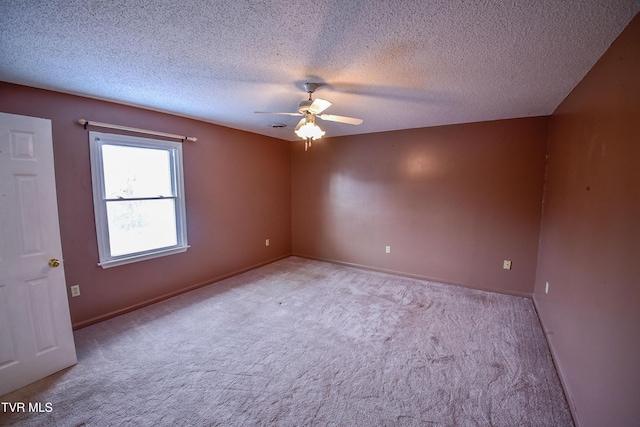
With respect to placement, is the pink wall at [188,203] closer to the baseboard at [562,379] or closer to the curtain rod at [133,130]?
the curtain rod at [133,130]

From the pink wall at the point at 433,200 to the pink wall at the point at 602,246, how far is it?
3.29 feet

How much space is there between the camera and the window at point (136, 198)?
2668 mm

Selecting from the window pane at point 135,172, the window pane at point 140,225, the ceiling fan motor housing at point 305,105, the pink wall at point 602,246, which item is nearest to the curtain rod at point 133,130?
the window pane at point 135,172

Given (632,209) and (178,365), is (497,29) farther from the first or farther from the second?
(178,365)

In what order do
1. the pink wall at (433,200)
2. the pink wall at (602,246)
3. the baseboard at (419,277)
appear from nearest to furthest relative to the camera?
1. the pink wall at (602,246)
2. the pink wall at (433,200)
3. the baseboard at (419,277)

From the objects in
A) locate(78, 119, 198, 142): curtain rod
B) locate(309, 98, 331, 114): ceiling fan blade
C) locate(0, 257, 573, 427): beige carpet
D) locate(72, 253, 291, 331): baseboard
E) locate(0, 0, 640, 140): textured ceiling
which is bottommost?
locate(0, 257, 573, 427): beige carpet

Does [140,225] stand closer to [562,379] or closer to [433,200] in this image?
[433,200]

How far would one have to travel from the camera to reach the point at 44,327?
76.5 inches

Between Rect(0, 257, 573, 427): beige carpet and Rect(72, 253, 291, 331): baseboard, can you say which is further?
Rect(72, 253, 291, 331): baseboard

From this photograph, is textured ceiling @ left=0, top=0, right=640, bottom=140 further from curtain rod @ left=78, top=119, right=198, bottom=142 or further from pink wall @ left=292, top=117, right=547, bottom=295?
pink wall @ left=292, top=117, right=547, bottom=295

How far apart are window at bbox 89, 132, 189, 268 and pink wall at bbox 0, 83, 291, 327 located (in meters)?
0.09

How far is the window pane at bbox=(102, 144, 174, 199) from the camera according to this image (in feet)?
8.99

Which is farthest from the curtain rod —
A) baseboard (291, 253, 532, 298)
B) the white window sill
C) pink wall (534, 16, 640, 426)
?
pink wall (534, 16, 640, 426)

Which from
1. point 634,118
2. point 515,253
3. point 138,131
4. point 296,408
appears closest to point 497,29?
point 634,118
